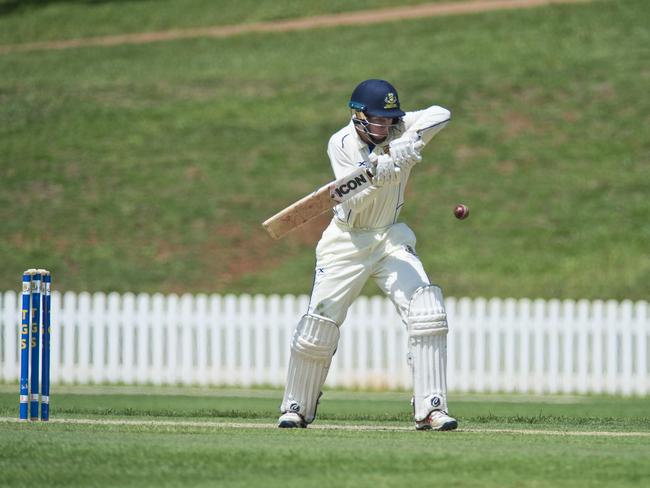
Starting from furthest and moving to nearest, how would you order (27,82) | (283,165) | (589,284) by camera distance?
(27,82) → (283,165) → (589,284)

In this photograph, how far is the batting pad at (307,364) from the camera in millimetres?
8359

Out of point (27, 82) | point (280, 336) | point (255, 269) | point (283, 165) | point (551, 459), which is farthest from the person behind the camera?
point (27, 82)

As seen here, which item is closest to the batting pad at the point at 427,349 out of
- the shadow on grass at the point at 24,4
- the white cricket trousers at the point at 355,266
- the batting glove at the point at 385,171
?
the white cricket trousers at the point at 355,266

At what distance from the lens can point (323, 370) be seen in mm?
8484

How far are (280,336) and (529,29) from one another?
1657 centimetres

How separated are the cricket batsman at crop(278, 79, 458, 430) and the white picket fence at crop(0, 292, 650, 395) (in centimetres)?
766

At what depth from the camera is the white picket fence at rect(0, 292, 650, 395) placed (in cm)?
1594

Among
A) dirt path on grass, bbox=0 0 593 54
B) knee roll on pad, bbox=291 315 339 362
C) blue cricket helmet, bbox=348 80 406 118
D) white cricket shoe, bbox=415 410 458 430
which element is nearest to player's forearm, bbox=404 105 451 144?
blue cricket helmet, bbox=348 80 406 118

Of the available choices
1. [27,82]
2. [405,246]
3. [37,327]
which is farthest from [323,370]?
[27,82]

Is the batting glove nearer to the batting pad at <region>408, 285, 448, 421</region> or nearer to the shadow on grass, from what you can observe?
the batting pad at <region>408, 285, 448, 421</region>

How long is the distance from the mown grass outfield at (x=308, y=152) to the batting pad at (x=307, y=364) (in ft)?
38.0

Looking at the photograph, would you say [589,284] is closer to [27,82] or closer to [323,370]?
[323,370]

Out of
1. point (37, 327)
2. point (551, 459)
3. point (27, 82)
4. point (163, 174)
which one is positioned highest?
point (27, 82)

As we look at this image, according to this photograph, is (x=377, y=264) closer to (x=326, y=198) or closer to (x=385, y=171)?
(x=326, y=198)
